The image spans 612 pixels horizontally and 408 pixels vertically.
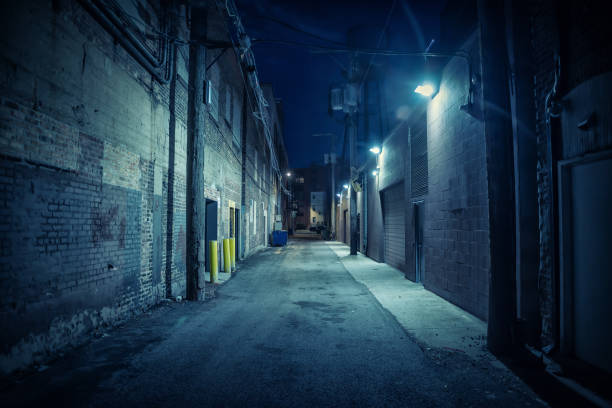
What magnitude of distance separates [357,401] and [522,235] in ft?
11.0

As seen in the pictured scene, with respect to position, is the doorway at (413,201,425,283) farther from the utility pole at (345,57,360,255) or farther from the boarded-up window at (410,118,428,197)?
the utility pole at (345,57,360,255)

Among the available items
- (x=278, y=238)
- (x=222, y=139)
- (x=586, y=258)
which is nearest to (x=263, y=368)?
(x=586, y=258)

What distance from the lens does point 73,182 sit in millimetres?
4773

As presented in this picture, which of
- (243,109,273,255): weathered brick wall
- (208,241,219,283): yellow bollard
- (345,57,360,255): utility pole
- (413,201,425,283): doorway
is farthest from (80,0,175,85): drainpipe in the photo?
(345,57,360,255): utility pole

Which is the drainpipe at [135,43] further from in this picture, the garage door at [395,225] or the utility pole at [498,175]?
the garage door at [395,225]

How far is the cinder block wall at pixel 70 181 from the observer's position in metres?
3.83

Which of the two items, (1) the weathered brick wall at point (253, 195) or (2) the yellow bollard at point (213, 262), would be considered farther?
(1) the weathered brick wall at point (253, 195)

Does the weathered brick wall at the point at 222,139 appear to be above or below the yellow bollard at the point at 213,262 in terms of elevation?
above

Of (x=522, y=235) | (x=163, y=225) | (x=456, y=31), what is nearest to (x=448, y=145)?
(x=456, y=31)

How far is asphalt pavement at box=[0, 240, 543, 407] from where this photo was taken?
10.9ft

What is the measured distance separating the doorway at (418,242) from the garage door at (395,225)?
166 cm

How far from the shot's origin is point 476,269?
645 cm

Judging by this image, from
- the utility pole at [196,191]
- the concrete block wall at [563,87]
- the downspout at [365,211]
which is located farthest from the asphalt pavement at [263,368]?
the downspout at [365,211]

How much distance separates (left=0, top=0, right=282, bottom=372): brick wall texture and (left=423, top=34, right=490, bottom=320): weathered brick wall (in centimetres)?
631
